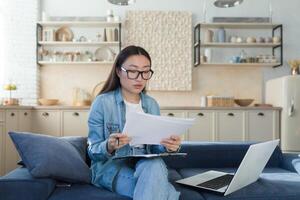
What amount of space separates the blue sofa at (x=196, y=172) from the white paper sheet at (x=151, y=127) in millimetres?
320

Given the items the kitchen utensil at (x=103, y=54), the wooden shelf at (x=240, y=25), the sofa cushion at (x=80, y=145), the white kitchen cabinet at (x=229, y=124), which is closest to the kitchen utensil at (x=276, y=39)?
the wooden shelf at (x=240, y=25)

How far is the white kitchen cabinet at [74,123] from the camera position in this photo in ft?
15.4

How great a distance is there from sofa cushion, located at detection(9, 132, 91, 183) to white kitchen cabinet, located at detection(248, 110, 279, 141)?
333 cm

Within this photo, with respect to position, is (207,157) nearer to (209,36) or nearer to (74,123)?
(74,123)

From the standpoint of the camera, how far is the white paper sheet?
1.58 m

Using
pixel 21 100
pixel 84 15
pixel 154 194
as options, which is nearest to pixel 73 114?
pixel 21 100

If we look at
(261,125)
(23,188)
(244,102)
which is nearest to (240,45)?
(244,102)

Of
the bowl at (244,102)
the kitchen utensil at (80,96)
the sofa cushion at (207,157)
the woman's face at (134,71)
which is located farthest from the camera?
the kitchen utensil at (80,96)

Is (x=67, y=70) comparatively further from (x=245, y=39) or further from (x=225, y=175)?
(x=225, y=175)

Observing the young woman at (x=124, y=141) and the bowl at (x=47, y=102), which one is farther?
the bowl at (x=47, y=102)

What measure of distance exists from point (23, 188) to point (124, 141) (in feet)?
1.73

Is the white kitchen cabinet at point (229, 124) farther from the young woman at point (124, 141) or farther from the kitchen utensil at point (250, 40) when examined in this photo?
the young woman at point (124, 141)

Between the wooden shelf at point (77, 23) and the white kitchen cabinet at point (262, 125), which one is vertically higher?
the wooden shelf at point (77, 23)

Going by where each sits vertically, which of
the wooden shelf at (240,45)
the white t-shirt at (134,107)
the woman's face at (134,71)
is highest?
the wooden shelf at (240,45)
